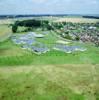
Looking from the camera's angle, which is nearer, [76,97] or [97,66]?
[76,97]

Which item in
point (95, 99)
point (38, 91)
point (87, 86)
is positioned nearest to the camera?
point (95, 99)

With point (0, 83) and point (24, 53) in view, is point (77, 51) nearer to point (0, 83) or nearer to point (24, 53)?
point (24, 53)

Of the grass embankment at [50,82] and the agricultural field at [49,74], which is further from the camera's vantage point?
the agricultural field at [49,74]

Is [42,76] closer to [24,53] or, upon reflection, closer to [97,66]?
[97,66]

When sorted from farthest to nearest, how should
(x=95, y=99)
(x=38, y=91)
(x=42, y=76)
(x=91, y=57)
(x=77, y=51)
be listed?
(x=77, y=51) < (x=91, y=57) < (x=42, y=76) < (x=38, y=91) < (x=95, y=99)

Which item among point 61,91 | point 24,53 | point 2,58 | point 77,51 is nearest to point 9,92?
point 61,91

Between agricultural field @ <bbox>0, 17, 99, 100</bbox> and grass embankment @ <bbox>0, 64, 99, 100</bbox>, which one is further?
agricultural field @ <bbox>0, 17, 99, 100</bbox>

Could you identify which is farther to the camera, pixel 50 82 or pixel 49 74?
pixel 49 74
